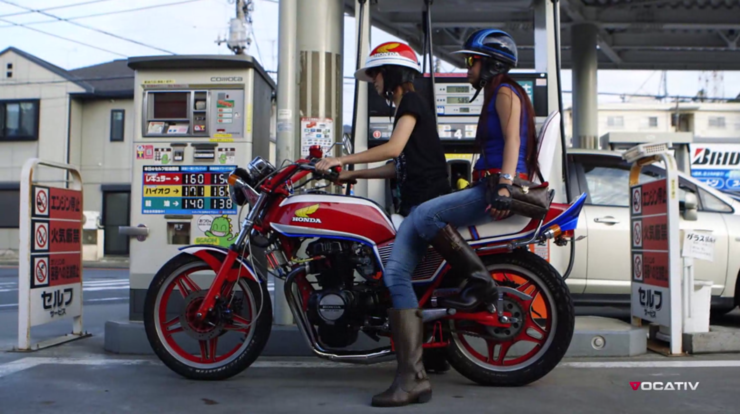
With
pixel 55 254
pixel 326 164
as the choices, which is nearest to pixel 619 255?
pixel 326 164

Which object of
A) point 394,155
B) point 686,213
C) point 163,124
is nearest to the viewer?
point 394,155

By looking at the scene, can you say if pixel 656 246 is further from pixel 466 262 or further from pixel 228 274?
pixel 228 274

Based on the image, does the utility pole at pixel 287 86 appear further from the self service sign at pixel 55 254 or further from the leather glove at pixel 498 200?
the leather glove at pixel 498 200

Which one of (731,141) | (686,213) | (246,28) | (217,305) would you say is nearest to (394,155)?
(217,305)

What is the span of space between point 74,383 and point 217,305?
1022 mm

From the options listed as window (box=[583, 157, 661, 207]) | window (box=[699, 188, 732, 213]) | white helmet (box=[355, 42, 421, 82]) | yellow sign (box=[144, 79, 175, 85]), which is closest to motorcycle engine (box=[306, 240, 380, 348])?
white helmet (box=[355, 42, 421, 82])

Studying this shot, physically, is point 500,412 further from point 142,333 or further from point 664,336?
point 142,333

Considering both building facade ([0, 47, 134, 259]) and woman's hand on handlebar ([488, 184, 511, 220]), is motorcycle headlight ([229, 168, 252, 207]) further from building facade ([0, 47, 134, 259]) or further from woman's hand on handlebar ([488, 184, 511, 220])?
building facade ([0, 47, 134, 259])

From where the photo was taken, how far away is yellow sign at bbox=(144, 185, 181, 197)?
5617 millimetres

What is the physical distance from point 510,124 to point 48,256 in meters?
3.85

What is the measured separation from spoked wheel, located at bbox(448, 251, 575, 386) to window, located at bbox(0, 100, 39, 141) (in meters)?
26.9

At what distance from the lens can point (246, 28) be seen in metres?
27.7

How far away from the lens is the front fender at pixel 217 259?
4316 mm

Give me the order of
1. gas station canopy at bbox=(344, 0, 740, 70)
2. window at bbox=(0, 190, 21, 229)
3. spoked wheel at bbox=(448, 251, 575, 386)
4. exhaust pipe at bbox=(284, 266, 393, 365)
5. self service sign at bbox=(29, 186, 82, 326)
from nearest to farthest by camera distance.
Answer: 1. exhaust pipe at bbox=(284, 266, 393, 365)
2. spoked wheel at bbox=(448, 251, 575, 386)
3. self service sign at bbox=(29, 186, 82, 326)
4. gas station canopy at bbox=(344, 0, 740, 70)
5. window at bbox=(0, 190, 21, 229)
